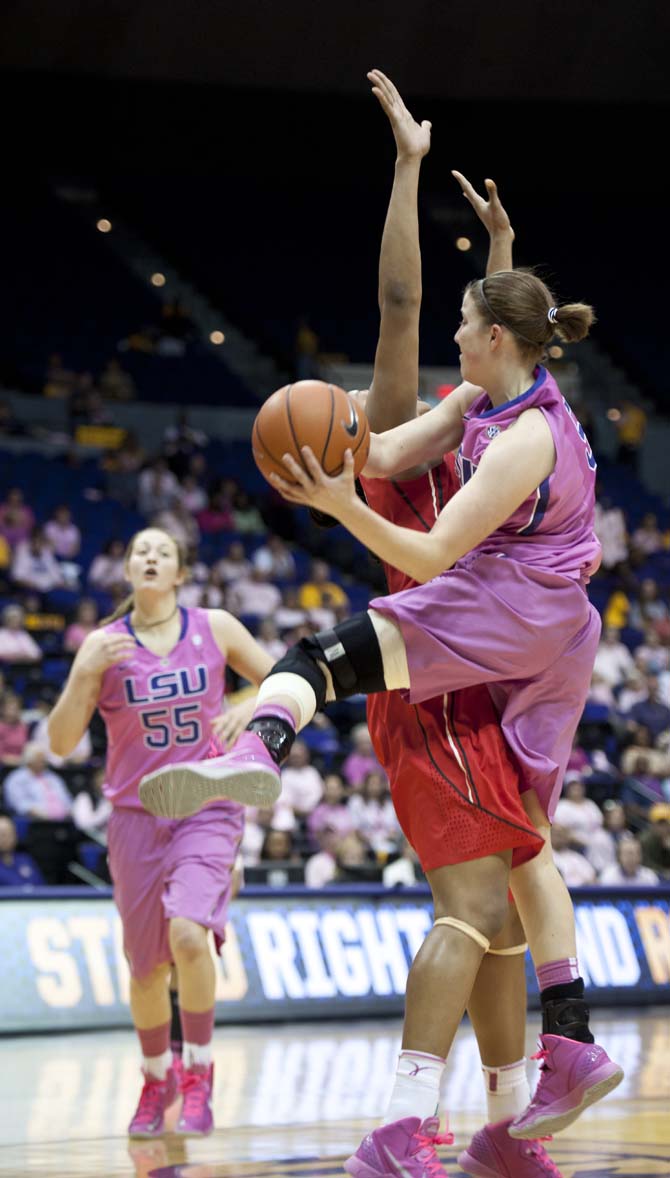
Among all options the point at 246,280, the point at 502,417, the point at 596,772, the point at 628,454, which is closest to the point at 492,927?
the point at 502,417

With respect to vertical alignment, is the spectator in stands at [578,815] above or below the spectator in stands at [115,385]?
below

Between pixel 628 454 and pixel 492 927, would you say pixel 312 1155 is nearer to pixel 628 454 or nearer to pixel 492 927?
pixel 492 927

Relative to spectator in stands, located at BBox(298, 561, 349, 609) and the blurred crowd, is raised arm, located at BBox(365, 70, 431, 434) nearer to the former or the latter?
the blurred crowd

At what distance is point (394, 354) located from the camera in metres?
4.40

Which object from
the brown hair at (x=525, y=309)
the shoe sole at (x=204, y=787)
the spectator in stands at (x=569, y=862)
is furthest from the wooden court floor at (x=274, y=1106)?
the brown hair at (x=525, y=309)

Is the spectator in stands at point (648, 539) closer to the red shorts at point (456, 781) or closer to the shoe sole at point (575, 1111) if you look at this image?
the red shorts at point (456, 781)

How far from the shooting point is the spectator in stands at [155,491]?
17.2 metres

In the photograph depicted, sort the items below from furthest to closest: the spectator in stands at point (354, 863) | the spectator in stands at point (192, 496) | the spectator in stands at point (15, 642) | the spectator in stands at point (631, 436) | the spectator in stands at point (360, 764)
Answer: the spectator in stands at point (631, 436)
the spectator in stands at point (192, 496)
the spectator in stands at point (15, 642)
the spectator in stands at point (360, 764)
the spectator in stands at point (354, 863)

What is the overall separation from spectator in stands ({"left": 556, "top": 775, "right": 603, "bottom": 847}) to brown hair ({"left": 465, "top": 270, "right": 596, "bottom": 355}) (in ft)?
29.7

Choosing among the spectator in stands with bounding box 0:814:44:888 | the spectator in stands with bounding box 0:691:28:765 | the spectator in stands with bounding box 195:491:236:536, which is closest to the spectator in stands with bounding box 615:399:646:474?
the spectator in stands with bounding box 195:491:236:536

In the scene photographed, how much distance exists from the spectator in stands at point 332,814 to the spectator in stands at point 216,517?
5.51 metres

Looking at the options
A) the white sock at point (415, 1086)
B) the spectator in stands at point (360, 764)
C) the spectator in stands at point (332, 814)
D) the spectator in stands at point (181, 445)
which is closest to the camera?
the white sock at point (415, 1086)

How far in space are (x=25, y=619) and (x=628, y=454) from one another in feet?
36.3

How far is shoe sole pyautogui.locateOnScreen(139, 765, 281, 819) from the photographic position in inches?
150
